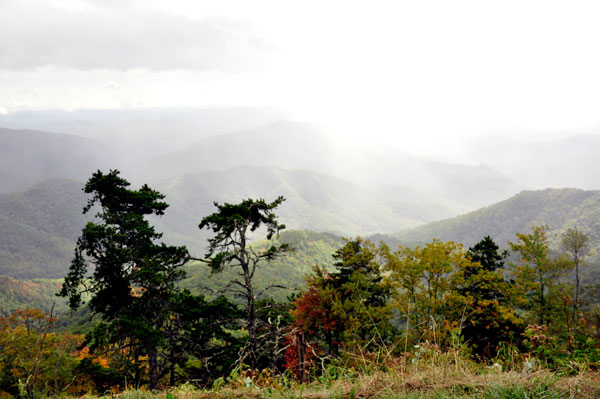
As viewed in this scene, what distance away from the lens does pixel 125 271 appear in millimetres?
17906

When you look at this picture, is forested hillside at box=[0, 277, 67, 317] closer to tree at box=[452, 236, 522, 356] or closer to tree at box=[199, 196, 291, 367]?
tree at box=[199, 196, 291, 367]

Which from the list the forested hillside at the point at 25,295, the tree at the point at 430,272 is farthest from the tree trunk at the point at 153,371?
the forested hillside at the point at 25,295

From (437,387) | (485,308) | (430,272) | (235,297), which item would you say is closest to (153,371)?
(235,297)

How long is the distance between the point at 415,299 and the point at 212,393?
19.6 m

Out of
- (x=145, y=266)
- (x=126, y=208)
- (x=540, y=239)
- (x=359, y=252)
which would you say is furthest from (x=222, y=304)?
(x=540, y=239)

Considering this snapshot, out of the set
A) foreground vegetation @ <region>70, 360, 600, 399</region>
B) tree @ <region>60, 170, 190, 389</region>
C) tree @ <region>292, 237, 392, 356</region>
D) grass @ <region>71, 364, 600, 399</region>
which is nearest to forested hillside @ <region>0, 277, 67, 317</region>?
tree @ <region>60, 170, 190, 389</region>

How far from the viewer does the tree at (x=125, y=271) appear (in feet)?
54.9

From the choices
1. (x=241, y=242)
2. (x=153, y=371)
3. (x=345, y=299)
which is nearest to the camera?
(x=241, y=242)

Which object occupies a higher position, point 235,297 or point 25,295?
point 235,297

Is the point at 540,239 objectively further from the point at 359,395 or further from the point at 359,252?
the point at 359,395

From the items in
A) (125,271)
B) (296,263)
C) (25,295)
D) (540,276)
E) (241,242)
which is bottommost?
(25,295)

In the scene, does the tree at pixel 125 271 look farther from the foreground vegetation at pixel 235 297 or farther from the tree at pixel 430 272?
the tree at pixel 430 272

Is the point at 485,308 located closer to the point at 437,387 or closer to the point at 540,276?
the point at 540,276

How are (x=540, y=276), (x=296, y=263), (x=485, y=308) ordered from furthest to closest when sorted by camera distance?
(x=296, y=263) < (x=540, y=276) < (x=485, y=308)
